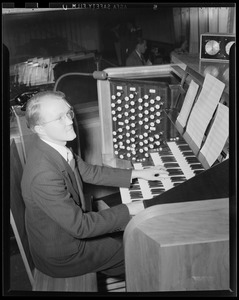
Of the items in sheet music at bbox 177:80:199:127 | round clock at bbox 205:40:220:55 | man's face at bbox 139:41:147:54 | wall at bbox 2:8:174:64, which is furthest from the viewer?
man's face at bbox 139:41:147:54

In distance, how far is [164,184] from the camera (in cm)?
178

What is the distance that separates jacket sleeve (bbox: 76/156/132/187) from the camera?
1.92 metres

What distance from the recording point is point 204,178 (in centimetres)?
136

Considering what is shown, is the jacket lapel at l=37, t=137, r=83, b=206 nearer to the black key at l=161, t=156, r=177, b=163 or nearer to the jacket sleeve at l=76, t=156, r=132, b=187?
the jacket sleeve at l=76, t=156, r=132, b=187

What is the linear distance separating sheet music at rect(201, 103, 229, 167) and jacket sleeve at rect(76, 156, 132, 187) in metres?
0.49

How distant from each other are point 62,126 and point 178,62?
41.3 inches

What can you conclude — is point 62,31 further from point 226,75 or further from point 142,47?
point 226,75

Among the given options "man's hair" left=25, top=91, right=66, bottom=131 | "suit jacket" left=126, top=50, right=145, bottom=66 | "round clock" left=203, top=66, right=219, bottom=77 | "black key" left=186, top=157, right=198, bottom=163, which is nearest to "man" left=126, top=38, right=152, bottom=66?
"suit jacket" left=126, top=50, right=145, bottom=66

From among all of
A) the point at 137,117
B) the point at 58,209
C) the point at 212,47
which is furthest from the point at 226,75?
the point at 58,209

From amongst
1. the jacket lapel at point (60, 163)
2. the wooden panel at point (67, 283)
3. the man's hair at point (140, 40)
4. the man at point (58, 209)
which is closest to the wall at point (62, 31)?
the man's hair at point (140, 40)

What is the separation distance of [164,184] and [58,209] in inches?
23.4

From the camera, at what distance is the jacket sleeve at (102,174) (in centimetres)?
192

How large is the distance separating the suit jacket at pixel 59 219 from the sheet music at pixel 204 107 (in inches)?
21.7

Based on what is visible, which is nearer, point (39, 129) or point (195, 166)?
point (39, 129)
